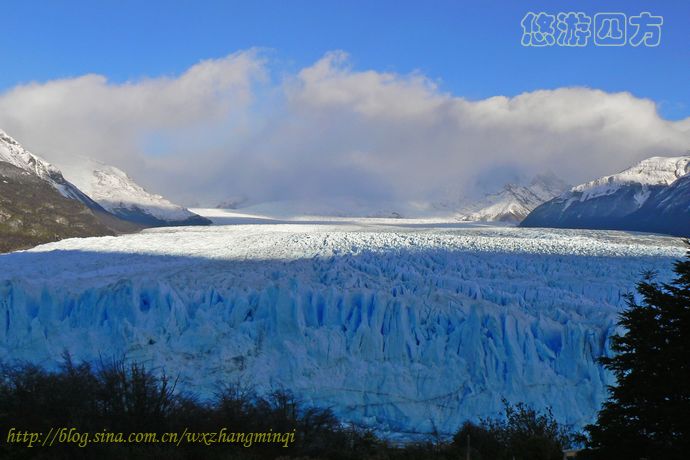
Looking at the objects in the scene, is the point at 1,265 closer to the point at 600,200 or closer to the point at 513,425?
the point at 513,425

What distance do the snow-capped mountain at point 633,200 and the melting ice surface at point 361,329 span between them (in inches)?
1395

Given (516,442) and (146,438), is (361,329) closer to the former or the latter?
(516,442)

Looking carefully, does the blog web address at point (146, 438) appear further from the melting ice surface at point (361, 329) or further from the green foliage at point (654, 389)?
the green foliage at point (654, 389)

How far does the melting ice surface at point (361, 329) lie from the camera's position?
12750 mm

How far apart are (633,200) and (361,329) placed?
50886mm

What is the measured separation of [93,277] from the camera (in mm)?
18359

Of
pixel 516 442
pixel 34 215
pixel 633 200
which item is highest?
pixel 633 200

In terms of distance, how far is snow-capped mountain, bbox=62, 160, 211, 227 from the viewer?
9138cm

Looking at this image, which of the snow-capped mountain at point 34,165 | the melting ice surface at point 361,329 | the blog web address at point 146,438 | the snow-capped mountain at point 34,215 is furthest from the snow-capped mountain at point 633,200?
the snow-capped mountain at point 34,165

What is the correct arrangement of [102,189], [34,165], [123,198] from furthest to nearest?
[102,189] < [123,198] < [34,165]

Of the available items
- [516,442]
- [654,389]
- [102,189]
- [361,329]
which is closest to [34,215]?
[361,329]

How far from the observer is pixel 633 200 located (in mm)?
56094

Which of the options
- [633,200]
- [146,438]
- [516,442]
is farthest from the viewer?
[633,200]

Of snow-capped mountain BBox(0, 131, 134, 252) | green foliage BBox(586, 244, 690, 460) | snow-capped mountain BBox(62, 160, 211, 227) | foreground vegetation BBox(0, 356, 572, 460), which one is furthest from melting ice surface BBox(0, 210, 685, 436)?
snow-capped mountain BBox(62, 160, 211, 227)
